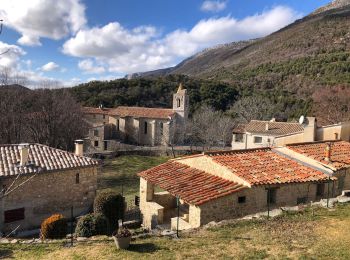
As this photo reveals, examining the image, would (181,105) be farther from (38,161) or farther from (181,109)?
(38,161)

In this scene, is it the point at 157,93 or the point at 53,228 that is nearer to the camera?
the point at 53,228

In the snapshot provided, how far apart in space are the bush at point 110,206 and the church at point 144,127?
39.0 m

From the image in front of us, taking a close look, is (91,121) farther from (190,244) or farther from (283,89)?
(190,244)

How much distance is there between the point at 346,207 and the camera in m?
13.5

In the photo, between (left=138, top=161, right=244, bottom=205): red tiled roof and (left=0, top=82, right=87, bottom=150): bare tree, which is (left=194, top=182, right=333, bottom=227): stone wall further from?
(left=0, top=82, right=87, bottom=150): bare tree

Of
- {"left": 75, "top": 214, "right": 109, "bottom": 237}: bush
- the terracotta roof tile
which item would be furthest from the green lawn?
{"left": 75, "top": 214, "right": 109, "bottom": 237}: bush

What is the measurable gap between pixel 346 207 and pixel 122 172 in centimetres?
2573

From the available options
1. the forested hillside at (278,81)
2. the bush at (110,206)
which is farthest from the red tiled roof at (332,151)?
the forested hillside at (278,81)

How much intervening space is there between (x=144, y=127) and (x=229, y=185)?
4823 cm

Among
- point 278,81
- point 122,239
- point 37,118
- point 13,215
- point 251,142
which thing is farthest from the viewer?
point 278,81

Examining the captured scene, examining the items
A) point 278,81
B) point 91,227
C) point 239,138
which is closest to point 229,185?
point 91,227

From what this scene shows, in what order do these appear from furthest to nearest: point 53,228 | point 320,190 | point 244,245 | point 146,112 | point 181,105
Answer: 1. point 181,105
2. point 146,112
3. point 320,190
4. point 53,228
5. point 244,245

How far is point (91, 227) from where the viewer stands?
14203 millimetres

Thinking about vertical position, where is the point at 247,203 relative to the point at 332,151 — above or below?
below
